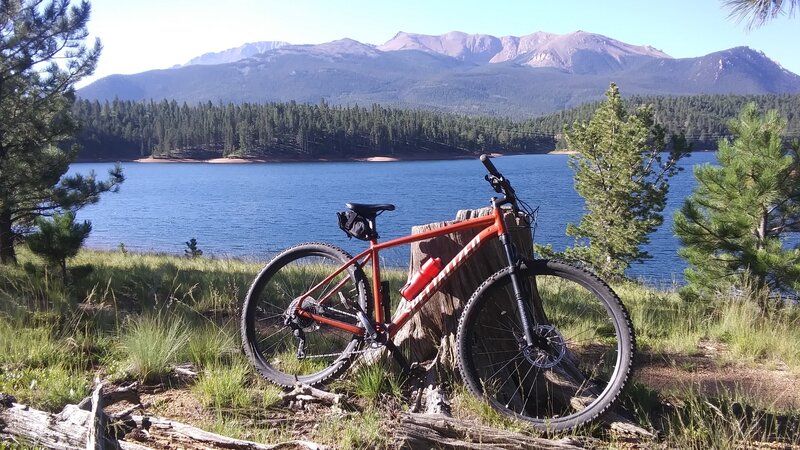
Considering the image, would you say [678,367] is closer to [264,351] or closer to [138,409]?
[264,351]

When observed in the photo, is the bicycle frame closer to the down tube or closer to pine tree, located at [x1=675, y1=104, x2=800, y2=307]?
the down tube

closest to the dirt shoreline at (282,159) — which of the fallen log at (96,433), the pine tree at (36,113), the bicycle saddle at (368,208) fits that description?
the pine tree at (36,113)

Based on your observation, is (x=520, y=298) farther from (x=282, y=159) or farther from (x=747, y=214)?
(x=282, y=159)

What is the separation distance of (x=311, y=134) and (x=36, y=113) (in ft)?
385

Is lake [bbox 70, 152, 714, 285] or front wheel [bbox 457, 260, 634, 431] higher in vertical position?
Answer: front wheel [bbox 457, 260, 634, 431]

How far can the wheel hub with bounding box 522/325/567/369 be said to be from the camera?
341 cm

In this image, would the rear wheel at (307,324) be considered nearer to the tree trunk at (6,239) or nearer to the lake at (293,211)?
the tree trunk at (6,239)

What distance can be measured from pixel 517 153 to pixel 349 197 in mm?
93753

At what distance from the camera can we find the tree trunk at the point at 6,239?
9695mm

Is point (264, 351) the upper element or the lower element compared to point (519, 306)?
lower

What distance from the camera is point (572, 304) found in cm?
671

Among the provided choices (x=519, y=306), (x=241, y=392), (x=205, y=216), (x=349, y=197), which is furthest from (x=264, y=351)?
(x=349, y=197)

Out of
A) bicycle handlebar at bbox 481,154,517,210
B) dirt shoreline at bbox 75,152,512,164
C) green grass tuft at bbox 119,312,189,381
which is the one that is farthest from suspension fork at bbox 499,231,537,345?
dirt shoreline at bbox 75,152,512,164

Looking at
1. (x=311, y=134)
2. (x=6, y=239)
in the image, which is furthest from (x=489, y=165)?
(x=311, y=134)
